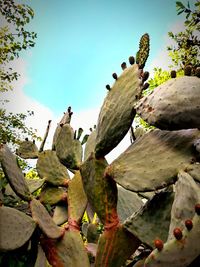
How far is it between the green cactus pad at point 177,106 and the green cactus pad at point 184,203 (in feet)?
0.70

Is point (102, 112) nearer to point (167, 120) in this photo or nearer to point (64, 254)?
point (167, 120)

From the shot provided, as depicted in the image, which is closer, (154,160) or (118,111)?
(154,160)

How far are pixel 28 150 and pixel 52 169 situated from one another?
59cm

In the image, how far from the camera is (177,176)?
4.69 feet

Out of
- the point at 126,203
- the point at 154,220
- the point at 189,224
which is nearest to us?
the point at 189,224

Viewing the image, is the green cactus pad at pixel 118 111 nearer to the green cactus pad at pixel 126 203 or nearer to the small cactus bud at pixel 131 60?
the small cactus bud at pixel 131 60

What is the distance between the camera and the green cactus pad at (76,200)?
80.3 inches

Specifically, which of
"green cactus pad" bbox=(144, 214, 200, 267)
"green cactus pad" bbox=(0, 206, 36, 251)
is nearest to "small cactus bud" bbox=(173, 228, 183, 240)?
"green cactus pad" bbox=(144, 214, 200, 267)

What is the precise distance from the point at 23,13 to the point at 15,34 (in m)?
0.78

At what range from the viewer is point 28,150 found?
118 inches

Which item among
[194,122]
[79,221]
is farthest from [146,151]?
[79,221]

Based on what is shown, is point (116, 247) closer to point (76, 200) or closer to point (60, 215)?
point (76, 200)

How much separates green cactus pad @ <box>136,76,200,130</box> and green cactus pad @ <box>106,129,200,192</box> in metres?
0.16

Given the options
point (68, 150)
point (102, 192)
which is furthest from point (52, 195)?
point (102, 192)
